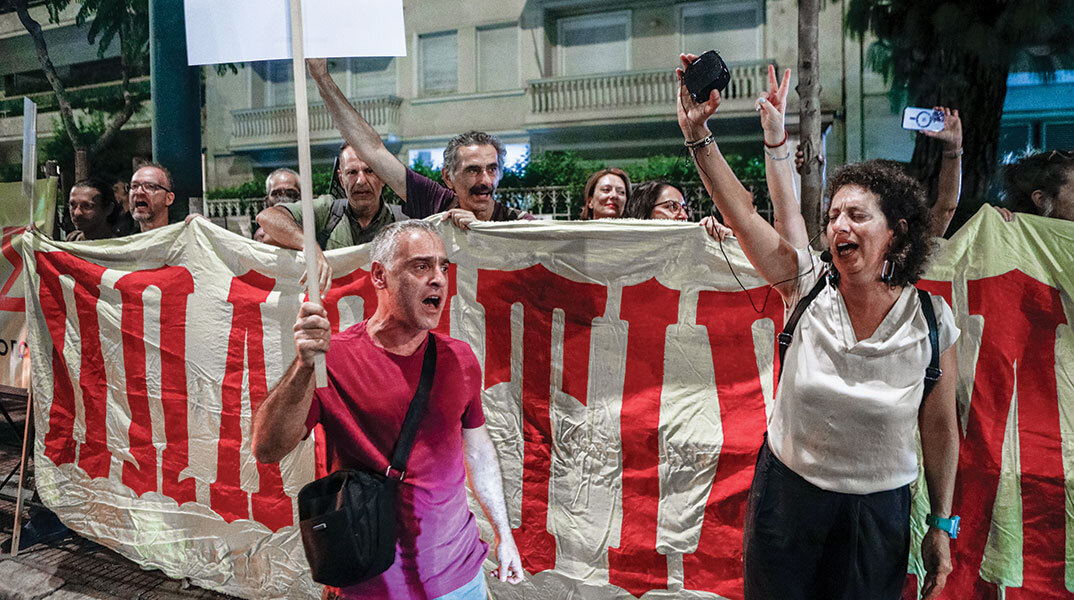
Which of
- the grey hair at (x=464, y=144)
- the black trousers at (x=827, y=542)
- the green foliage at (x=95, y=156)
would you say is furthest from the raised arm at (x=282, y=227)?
the green foliage at (x=95, y=156)

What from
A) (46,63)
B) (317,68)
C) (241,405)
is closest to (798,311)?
(317,68)

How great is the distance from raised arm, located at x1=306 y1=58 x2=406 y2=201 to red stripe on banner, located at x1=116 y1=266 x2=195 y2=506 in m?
1.20

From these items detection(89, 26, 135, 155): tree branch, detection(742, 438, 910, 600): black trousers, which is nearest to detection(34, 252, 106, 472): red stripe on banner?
detection(742, 438, 910, 600): black trousers

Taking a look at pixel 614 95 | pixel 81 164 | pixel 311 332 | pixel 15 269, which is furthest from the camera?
pixel 81 164

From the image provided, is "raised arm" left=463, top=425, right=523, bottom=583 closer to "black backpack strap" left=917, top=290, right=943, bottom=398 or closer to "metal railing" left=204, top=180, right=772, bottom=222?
"black backpack strap" left=917, top=290, right=943, bottom=398

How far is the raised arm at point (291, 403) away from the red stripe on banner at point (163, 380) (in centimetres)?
204

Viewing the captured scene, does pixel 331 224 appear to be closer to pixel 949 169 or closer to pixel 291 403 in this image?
pixel 291 403

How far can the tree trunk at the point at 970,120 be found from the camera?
6773 millimetres

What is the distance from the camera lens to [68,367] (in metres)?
4.26

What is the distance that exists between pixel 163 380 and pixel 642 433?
243 cm

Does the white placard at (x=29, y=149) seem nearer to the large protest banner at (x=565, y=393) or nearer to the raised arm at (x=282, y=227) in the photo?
the large protest banner at (x=565, y=393)

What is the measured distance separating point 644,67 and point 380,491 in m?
9.19

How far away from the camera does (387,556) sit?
211cm

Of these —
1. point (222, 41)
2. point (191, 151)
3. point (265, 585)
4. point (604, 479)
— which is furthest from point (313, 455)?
point (191, 151)
